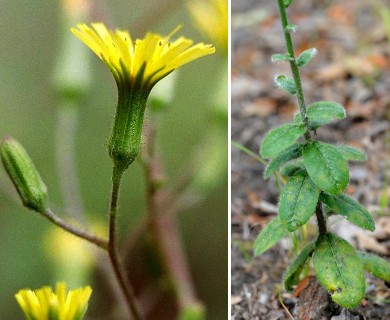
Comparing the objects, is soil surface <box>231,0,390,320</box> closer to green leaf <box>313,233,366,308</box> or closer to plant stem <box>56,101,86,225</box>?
green leaf <box>313,233,366,308</box>

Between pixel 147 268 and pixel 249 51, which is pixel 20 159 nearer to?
pixel 147 268

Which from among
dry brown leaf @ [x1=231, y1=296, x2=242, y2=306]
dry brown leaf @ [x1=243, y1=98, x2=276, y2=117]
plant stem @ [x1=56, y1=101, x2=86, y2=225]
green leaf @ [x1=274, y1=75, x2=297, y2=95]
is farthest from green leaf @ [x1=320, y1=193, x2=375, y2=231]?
dry brown leaf @ [x1=243, y1=98, x2=276, y2=117]

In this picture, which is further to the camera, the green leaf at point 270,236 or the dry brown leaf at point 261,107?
the dry brown leaf at point 261,107

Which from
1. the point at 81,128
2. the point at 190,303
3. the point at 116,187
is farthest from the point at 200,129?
the point at 116,187

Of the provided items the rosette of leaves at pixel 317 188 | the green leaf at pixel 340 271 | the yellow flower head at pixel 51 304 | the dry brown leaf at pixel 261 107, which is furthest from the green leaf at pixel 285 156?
the dry brown leaf at pixel 261 107

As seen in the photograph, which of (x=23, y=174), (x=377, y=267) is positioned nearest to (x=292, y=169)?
(x=377, y=267)

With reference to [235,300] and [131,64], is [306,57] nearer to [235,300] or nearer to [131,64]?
[131,64]

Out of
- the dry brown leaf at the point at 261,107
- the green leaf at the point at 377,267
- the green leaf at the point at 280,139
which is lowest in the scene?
the green leaf at the point at 377,267

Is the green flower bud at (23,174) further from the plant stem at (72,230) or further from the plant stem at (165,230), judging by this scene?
the plant stem at (165,230)
